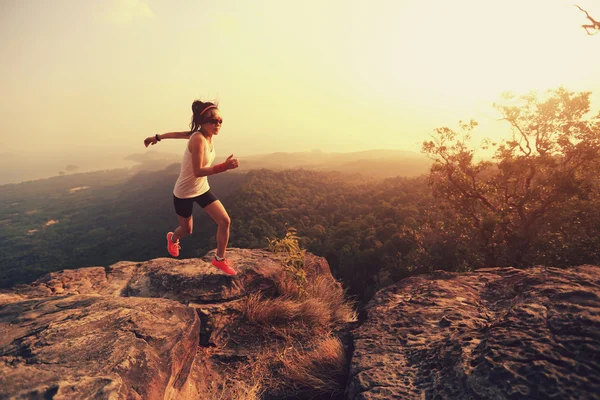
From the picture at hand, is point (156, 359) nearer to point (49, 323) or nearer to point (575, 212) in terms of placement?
point (49, 323)

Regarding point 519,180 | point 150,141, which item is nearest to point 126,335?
point 150,141

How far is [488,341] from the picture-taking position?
2.76m

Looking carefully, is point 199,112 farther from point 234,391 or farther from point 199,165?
point 234,391

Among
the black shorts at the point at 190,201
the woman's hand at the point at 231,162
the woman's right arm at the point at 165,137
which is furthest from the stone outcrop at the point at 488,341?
the woman's right arm at the point at 165,137

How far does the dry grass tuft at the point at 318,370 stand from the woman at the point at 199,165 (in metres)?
2.14

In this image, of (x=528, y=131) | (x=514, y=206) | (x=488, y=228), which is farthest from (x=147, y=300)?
(x=528, y=131)

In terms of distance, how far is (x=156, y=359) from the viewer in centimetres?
299

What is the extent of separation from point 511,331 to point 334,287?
3.64 metres

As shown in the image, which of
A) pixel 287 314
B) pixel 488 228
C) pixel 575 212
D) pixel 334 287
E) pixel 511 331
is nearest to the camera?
pixel 511 331

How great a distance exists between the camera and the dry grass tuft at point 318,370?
3.49m

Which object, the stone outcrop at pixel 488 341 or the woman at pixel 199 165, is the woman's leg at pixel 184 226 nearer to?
the woman at pixel 199 165

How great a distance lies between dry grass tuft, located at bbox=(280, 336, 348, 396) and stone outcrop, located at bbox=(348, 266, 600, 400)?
324 mm

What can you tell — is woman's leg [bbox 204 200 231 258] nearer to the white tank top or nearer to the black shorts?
the black shorts

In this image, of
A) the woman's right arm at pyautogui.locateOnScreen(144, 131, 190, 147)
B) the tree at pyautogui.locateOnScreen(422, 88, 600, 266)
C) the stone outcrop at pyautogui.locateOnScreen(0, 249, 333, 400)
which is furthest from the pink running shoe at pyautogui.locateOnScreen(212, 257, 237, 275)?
the tree at pyautogui.locateOnScreen(422, 88, 600, 266)
